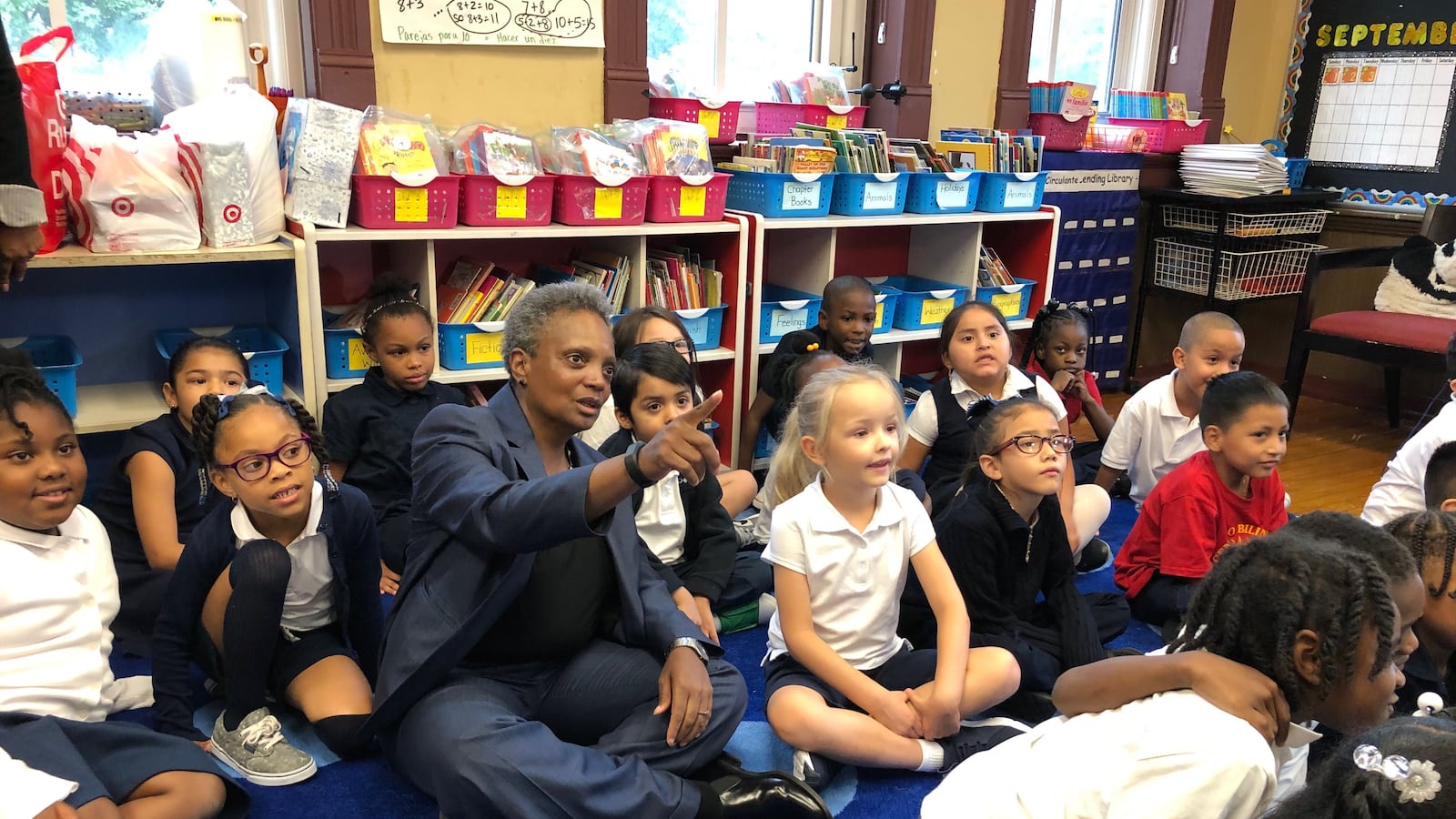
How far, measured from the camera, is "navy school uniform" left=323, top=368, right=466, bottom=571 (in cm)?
252

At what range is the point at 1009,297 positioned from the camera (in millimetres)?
3723

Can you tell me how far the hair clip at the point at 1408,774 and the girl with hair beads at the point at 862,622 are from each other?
0.90 m

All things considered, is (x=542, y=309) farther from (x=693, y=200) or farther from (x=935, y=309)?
(x=935, y=309)

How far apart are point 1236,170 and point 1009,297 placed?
137 cm

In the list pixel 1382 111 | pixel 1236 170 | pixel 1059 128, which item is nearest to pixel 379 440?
pixel 1059 128

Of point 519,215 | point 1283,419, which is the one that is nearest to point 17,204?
point 519,215

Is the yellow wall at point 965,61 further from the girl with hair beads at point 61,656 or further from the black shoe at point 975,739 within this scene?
the girl with hair beads at point 61,656

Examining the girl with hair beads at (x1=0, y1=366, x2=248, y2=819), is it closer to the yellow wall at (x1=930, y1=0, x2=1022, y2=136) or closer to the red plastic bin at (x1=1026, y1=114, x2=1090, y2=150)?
the yellow wall at (x1=930, y1=0, x2=1022, y2=136)

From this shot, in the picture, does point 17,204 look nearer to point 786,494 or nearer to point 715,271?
point 786,494

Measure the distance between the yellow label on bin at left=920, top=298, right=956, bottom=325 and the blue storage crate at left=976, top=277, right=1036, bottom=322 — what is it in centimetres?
11

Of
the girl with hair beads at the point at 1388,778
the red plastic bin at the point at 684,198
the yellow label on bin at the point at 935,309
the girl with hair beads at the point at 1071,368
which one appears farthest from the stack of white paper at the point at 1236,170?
the girl with hair beads at the point at 1388,778

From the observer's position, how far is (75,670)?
5.23 feet

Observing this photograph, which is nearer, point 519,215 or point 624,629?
point 624,629

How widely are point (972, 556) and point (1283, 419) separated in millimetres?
838
